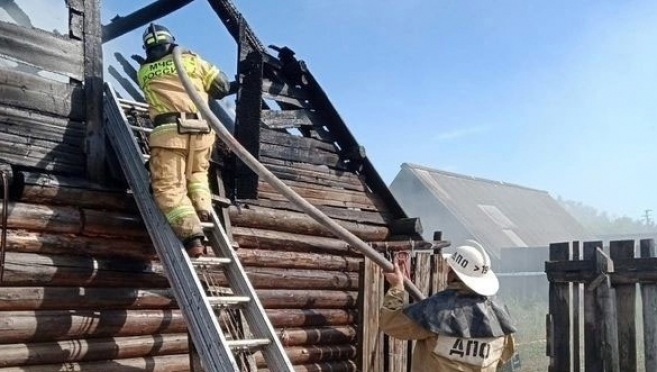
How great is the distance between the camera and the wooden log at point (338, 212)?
23.8 feet

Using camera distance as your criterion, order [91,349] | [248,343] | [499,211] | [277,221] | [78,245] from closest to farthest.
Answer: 1. [248,343]
2. [91,349]
3. [78,245]
4. [277,221]
5. [499,211]

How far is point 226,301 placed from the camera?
16.0 ft

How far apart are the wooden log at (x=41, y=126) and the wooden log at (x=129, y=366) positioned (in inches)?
75.9

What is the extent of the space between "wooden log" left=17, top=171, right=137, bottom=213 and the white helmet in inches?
115

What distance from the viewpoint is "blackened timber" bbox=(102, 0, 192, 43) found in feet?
29.3

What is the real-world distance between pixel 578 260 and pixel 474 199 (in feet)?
81.6

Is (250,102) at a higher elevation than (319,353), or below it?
higher

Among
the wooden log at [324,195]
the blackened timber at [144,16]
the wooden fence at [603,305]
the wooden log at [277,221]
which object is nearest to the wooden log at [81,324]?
the wooden log at [277,221]

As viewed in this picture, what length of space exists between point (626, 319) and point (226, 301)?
194 inches

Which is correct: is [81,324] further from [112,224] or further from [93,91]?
[93,91]

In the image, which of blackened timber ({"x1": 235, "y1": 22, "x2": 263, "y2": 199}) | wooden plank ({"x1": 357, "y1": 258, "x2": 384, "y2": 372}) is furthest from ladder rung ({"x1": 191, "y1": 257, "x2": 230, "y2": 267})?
wooden plank ({"x1": 357, "y1": 258, "x2": 384, "y2": 372})

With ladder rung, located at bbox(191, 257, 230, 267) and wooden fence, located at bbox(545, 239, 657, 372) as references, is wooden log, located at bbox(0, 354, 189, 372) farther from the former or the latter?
wooden fence, located at bbox(545, 239, 657, 372)

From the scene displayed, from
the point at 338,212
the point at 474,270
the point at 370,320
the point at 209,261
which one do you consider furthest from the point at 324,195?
the point at 474,270

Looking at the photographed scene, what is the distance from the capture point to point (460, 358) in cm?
489
